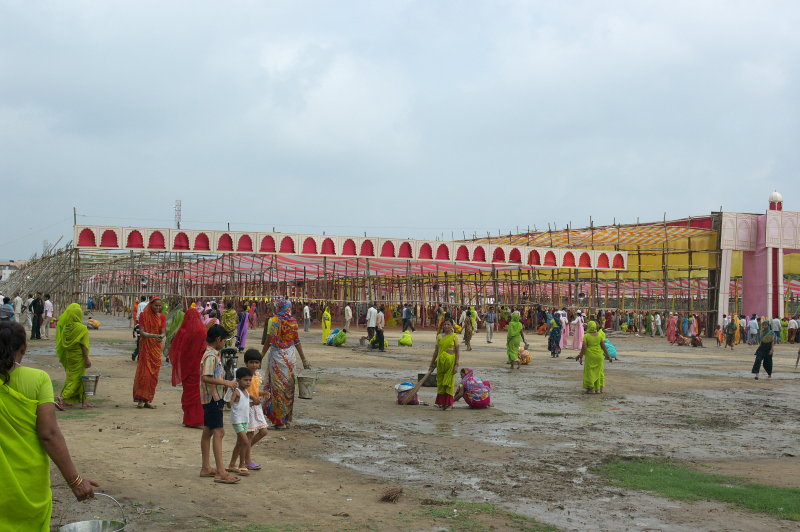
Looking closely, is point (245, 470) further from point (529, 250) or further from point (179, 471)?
point (529, 250)

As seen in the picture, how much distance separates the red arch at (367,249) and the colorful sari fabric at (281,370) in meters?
21.9

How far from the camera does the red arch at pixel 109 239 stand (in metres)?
25.8

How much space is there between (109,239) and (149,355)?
1652 centimetres

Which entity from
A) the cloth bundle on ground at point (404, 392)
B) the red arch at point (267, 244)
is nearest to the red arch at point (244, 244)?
the red arch at point (267, 244)

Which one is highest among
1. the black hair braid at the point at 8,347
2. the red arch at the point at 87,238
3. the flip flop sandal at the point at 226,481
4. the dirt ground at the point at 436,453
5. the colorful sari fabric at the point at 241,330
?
the red arch at the point at 87,238

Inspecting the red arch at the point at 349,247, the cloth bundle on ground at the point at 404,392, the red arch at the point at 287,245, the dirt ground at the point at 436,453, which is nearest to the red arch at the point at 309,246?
the red arch at the point at 287,245

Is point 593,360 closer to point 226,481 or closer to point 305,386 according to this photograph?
point 305,386

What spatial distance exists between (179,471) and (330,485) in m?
1.40

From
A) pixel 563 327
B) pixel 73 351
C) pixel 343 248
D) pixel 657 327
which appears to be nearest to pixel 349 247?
pixel 343 248

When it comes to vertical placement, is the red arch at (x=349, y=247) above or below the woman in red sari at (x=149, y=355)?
above

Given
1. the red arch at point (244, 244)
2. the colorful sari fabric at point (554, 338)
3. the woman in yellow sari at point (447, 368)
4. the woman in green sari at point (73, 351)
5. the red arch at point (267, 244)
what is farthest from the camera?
the red arch at point (267, 244)

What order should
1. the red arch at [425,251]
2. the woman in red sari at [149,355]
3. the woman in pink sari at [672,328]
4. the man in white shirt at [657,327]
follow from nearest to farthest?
the woman in red sari at [149,355]
the red arch at [425,251]
the woman in pink sari at [672,328]
the man in white shirt at [657,327]

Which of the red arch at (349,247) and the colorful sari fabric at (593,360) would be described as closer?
the colorful sari fabric at (593,360)

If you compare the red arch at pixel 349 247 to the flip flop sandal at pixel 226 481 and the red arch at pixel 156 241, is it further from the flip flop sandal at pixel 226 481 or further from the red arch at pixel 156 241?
the flip flop sandal at pixel 226 481
